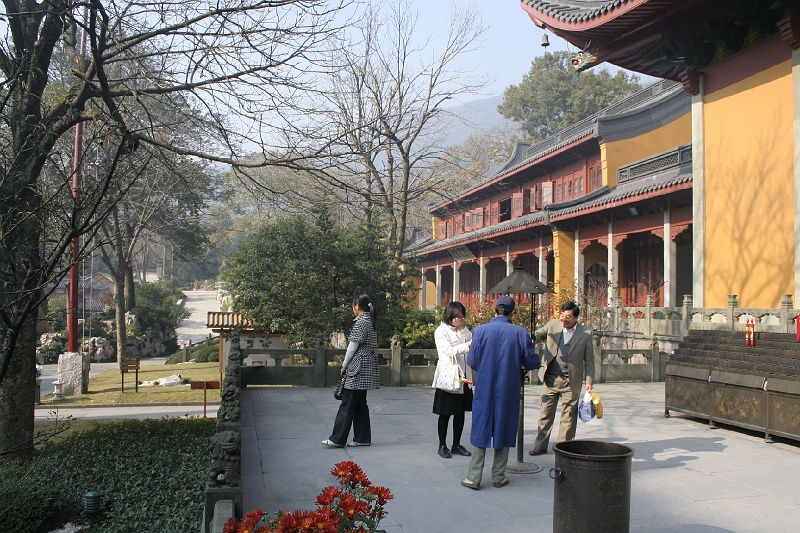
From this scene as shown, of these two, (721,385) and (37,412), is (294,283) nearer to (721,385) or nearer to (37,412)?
(37,412)

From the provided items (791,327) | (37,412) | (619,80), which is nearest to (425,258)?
(619,80)

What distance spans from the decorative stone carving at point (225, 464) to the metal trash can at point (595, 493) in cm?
217

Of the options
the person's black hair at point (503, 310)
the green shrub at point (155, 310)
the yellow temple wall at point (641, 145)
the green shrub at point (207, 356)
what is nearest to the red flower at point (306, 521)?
the person's black hair at point (503, 310)

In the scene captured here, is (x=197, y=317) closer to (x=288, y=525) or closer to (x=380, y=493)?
(x=380, y=493)

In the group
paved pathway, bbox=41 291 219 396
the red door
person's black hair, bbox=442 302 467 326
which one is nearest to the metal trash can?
person's black hair, bbox=442 302 467 326

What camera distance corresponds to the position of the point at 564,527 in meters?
4.10

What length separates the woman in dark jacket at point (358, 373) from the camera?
714cm

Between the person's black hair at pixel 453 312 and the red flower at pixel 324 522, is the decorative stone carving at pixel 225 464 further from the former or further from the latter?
the person's black hair at pixel 453 312

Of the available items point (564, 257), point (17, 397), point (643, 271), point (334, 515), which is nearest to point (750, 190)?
point (643, 271)

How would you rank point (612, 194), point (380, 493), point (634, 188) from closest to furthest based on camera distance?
1. point (380, 493)
2. point (634, 188)
3. point (612, 194)

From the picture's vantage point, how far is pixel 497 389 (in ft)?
18.3

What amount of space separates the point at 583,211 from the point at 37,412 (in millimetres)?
16306

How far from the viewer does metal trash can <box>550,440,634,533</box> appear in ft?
13.1

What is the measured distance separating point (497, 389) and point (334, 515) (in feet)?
9.11
